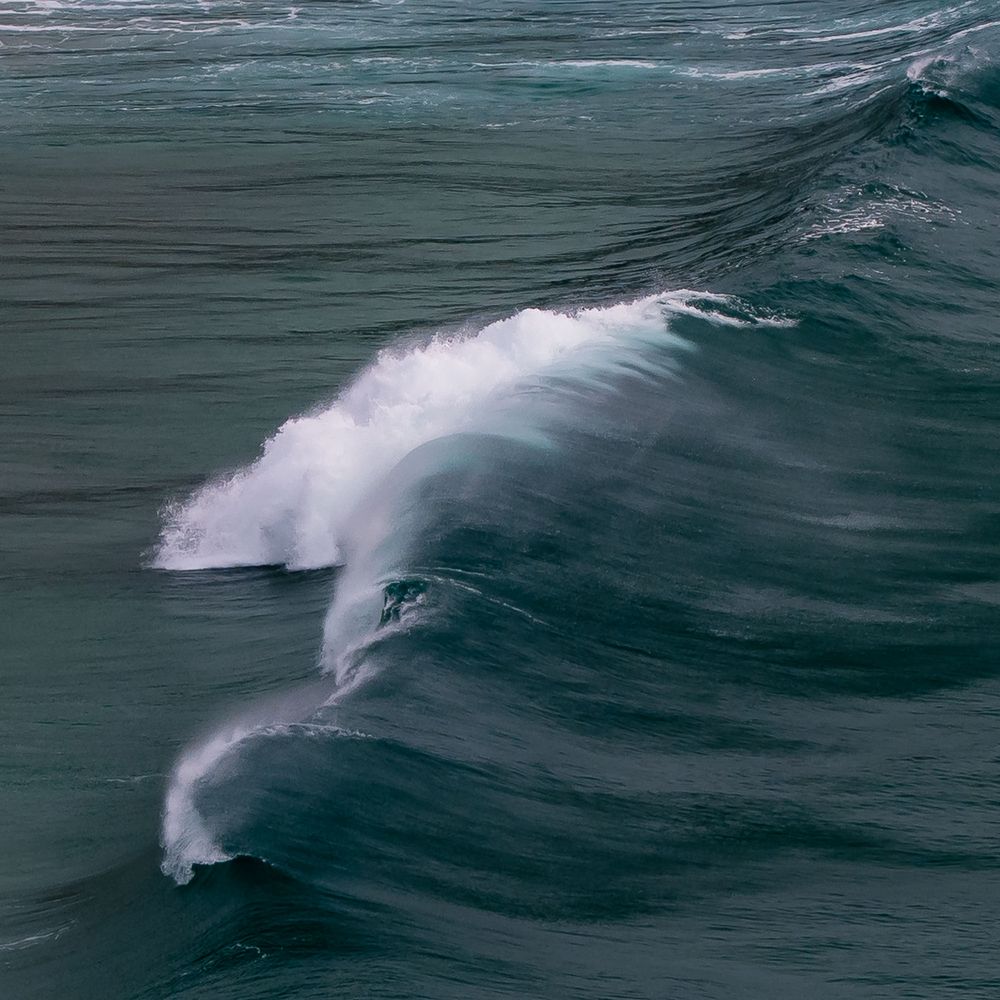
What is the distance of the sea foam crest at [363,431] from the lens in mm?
12391

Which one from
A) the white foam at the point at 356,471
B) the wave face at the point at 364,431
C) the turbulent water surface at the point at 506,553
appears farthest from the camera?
the wave face at the point at 364,431

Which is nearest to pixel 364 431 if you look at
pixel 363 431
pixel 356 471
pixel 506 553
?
pixel 363 431

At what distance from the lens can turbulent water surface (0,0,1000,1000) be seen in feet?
26.3

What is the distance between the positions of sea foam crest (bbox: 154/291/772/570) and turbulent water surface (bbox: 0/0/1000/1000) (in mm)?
59

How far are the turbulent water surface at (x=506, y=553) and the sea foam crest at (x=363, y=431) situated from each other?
59mm

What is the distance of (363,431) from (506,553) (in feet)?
10.9

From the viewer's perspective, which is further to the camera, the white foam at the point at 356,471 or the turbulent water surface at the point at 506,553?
the white foam at the point at 356,471

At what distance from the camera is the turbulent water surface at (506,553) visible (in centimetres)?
801

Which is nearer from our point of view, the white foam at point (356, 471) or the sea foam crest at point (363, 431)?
the white foam at point (356, 471)

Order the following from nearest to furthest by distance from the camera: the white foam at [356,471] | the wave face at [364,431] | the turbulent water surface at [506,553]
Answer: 1. the turbulent water surface at [506,553]
2. the white foam at [356,471]
3. the wave face at [364,431]

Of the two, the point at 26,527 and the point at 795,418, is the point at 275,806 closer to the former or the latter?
the point at 26,527

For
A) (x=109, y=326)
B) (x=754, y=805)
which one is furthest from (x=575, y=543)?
(x=109, y=326)

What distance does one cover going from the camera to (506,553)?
35.2ft

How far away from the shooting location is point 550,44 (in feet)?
87.1
